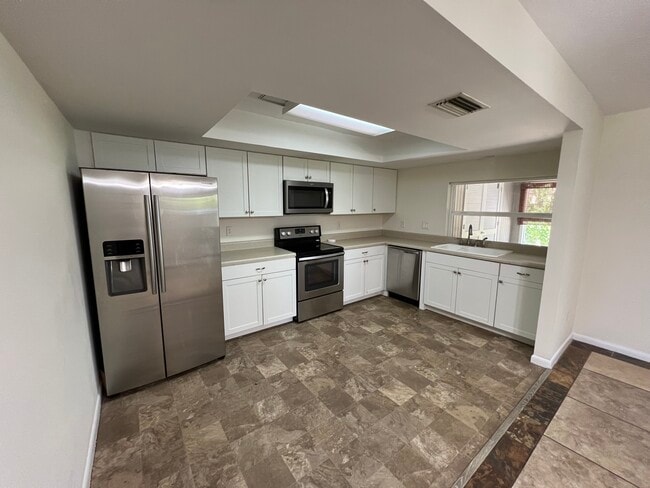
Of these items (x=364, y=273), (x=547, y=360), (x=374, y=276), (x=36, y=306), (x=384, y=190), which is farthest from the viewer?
(x=384, y=190)

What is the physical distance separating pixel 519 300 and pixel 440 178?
2052 mm

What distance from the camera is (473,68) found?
4.06ft

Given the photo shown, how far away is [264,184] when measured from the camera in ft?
10.6

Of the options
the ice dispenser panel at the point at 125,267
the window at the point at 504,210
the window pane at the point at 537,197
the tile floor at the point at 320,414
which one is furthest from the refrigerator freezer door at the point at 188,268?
the window pane at the point at 537,197

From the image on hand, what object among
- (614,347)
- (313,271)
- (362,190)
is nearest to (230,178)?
(313,271)

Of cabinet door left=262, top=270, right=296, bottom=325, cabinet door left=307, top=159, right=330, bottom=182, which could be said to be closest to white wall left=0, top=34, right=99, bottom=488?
cabinet door left=262, top=270, right=296, bottom=325

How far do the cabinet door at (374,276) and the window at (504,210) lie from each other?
3.79 feet

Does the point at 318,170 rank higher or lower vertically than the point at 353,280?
higher

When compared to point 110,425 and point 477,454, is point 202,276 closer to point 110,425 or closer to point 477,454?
point 110,425

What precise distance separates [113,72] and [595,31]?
2.46 metres

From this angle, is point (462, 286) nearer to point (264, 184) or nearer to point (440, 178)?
point (440, 178)

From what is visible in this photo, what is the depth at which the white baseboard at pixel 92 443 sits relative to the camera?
4.83 feet

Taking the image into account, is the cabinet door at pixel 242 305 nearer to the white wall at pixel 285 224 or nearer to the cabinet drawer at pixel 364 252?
the white wall at pixel 285 224

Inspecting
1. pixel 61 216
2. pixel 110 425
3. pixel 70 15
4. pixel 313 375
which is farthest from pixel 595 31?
pixel 110 425
